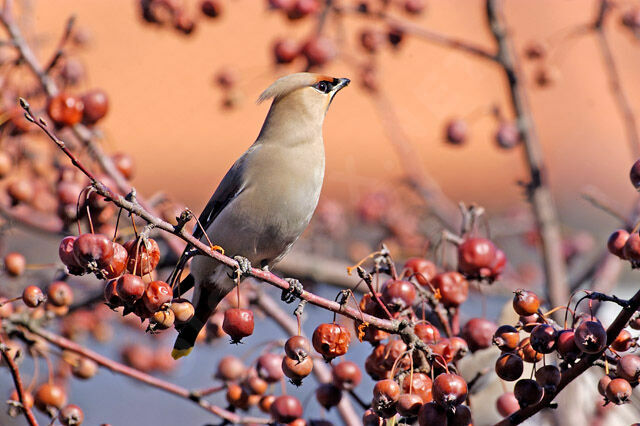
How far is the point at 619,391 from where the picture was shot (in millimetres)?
1551

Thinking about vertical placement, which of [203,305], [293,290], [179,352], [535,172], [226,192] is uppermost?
[535,172]

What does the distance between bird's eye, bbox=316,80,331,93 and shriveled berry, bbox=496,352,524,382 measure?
4.91ft

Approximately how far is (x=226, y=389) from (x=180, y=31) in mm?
1660

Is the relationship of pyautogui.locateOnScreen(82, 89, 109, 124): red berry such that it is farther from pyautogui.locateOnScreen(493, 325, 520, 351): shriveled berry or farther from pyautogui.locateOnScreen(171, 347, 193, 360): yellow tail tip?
pyautogui.locateOnScreen(493, 325, 520, 351): shriveled berry

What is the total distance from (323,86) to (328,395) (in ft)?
4.06

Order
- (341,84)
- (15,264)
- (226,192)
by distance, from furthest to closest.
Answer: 1. (341,84)
2. (226,192)
3. (15,264)

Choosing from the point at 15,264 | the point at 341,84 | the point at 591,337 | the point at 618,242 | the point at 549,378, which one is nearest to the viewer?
the point at 591,337

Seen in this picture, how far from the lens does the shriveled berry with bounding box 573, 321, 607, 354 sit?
1479 millimetres

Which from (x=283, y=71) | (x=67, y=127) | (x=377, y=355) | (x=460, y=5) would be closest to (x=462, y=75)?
(x=460, y=5)

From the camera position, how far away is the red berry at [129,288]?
5.27ft

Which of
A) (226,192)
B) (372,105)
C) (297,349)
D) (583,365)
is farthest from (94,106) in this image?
(372,105)

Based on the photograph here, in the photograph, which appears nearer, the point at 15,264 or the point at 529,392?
the point at 529,392

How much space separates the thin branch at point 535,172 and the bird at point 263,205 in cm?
57

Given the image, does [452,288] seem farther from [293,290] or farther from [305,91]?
→ [305,91]
